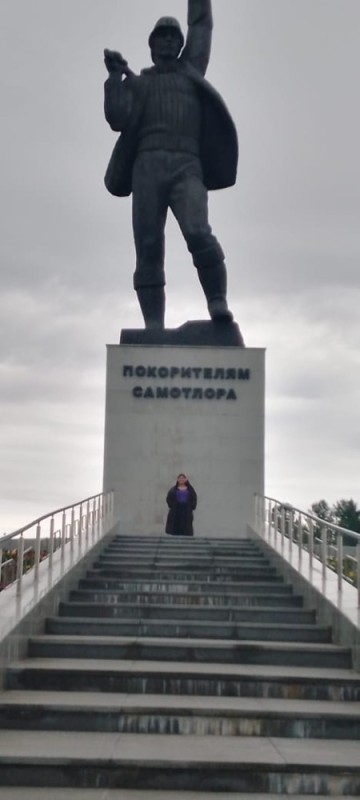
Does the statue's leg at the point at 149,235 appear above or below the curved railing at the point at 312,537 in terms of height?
above

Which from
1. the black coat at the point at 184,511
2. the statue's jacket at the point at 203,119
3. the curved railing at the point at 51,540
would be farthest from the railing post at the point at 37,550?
the statue's jacket at the point at 203,119

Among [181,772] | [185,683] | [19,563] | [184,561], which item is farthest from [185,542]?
[181,772]

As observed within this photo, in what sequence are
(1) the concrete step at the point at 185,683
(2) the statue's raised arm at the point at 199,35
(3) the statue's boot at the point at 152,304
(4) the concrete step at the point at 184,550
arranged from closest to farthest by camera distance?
(1) the concrete step at the point at 185,683, (4) the concrete step at the point at 184,550, (3) the statue's boot at the point at 152,304, (2) the statue's raised arm at the point at 199,35

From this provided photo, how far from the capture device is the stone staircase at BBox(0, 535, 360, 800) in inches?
243

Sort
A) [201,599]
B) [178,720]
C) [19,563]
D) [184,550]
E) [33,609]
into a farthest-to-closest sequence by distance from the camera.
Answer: [184,550] < [201,599] < [19,563] < [33,609] < [178,720]

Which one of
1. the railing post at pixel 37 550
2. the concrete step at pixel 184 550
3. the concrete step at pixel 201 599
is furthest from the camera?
the concrete step at pixel 184 550

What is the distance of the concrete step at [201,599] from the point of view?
10.1 m

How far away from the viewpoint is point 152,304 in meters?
17.4

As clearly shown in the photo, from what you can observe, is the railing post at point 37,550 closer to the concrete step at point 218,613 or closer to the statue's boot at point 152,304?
the concrete step at point 218,613

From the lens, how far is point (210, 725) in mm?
7062

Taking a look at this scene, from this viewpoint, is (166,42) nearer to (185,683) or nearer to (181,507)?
(181,507)

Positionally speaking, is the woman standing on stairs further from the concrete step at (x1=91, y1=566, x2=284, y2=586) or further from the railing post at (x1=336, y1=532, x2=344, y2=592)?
the railing post at (x1=336, y1=532, x2=344, y2=592)

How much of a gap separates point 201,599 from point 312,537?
145cm

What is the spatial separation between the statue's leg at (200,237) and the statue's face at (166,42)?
1.72 metres
